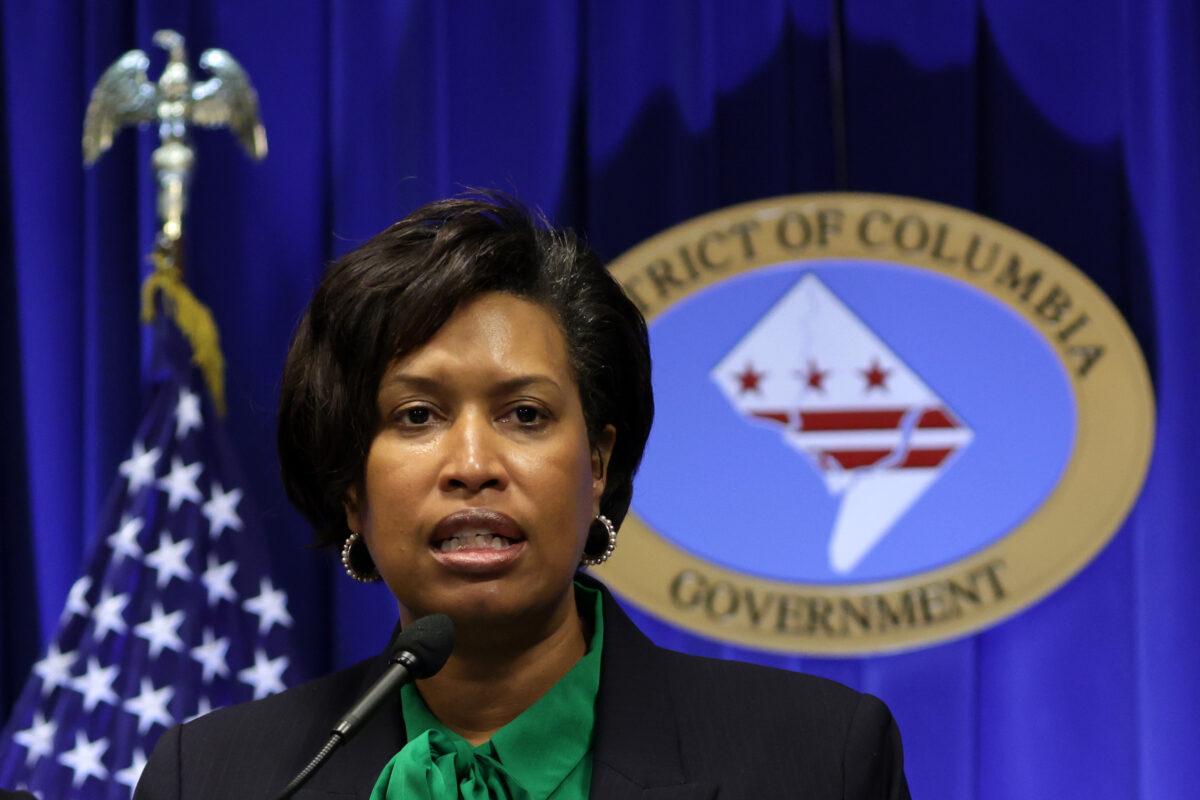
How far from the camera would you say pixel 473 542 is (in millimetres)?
1448

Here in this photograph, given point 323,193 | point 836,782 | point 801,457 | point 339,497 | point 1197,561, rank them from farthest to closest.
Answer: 1. point 323,193
2. point 801,457
3. point 1197,561
4. point 339,497
5. point 836,782

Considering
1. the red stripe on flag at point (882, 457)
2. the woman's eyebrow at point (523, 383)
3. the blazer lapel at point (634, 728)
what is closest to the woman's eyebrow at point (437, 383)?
the woman's eyebrow at point (523, 383)

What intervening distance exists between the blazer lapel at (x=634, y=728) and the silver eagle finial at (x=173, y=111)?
1894 millimetres

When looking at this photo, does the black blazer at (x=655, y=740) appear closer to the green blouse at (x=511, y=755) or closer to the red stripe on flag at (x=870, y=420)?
the green blouse at (x=511, y=755)

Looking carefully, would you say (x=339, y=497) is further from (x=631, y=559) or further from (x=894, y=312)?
(x=894, y=312)

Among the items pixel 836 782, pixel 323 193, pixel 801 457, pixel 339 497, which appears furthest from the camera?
pixel 323 193

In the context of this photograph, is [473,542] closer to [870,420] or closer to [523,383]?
[523,383]

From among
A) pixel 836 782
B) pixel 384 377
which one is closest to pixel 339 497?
pixel 384 377

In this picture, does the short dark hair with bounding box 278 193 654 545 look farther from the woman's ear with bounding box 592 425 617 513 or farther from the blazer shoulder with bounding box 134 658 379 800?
the blazer shoulder with bounding box 134 658 379 800

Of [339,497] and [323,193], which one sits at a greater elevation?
[323,193]

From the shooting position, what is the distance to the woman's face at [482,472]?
4.75ft

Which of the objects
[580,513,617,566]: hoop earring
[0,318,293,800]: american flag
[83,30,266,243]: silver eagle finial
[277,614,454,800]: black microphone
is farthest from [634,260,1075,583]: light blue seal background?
[277,614,454,800]: black microphone

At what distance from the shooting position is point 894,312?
10.8ft

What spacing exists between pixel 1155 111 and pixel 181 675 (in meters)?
2.18
